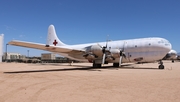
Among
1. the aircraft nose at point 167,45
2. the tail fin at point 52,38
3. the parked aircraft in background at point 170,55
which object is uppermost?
the tail fin at point 52,38

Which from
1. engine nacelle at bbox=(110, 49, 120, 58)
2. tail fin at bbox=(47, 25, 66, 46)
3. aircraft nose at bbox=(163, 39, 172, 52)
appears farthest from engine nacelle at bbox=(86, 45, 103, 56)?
tail fin at bbox=(47, 25, 66, 46)

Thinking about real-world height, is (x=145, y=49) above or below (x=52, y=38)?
below

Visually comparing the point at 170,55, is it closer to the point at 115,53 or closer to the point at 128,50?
the point at 128,50

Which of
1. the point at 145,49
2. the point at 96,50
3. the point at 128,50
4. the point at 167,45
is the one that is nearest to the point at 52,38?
the point at 96,50

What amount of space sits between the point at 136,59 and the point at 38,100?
64.9 ft

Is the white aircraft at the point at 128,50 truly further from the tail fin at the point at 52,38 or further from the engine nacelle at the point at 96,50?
the tail fin at the point at 52,38

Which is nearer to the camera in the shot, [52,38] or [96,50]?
[96,50]

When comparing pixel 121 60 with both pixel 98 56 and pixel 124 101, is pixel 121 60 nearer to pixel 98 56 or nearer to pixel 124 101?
pixel 98 56

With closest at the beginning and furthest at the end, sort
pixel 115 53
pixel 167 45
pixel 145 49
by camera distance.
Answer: pixel 167 45 → pixel 145 49 → pixel 115 53

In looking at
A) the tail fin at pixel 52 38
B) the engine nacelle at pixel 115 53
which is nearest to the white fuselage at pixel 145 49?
the engine nacelle at pixel 115 53

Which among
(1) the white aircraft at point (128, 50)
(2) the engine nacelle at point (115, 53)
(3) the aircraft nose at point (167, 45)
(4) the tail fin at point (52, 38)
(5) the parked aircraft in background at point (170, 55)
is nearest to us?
(3) the aircraft nose at point (167, 45)

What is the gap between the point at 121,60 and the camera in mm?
24500

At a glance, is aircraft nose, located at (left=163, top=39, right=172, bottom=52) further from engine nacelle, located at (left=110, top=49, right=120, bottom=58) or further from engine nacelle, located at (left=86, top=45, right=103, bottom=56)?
engine nacelle, located at (left=86, top=45, right=103, bottom=56)

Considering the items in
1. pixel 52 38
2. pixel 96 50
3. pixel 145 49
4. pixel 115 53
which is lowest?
pixel 115 53
